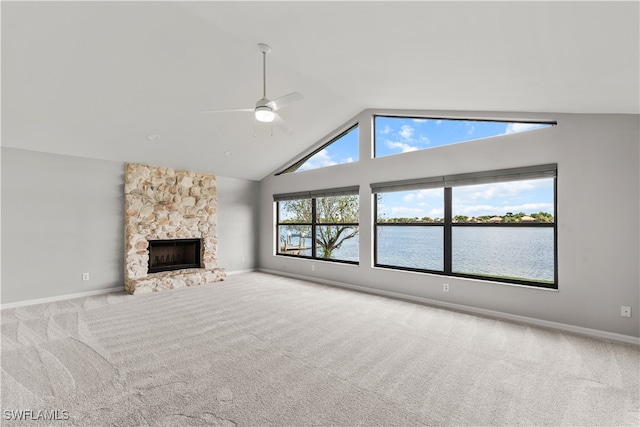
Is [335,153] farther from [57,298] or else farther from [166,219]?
[57,298]

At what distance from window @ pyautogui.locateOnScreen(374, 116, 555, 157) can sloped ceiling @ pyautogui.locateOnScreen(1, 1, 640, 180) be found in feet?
1.17

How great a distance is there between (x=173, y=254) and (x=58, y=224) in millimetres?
2048

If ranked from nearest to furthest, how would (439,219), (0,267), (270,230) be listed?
(0,267) → (439,219) → (270,230)

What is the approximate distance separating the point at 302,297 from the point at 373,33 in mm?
3993

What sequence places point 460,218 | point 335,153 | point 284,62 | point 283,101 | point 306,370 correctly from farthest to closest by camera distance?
point 335,153
point 460,218
point 284,62
point 283,101
point 306,370

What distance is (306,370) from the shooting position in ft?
8.52

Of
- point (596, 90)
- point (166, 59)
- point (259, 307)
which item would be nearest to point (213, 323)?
point (259, 307)

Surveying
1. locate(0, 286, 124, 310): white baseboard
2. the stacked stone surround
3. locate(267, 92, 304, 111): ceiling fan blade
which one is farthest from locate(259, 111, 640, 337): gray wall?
locate(0, 286, 124, 310): white baseboard

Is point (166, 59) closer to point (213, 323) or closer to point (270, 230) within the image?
point (213, 323)

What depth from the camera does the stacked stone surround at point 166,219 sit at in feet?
18.0

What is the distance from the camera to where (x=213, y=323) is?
12.4 feet

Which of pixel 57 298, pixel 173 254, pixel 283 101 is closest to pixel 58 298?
pixel 57 298

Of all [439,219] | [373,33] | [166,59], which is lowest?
[439,219]

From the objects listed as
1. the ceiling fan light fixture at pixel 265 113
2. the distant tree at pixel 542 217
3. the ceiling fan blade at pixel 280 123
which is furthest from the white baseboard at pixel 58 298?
the distant tree at pixel 542 217
